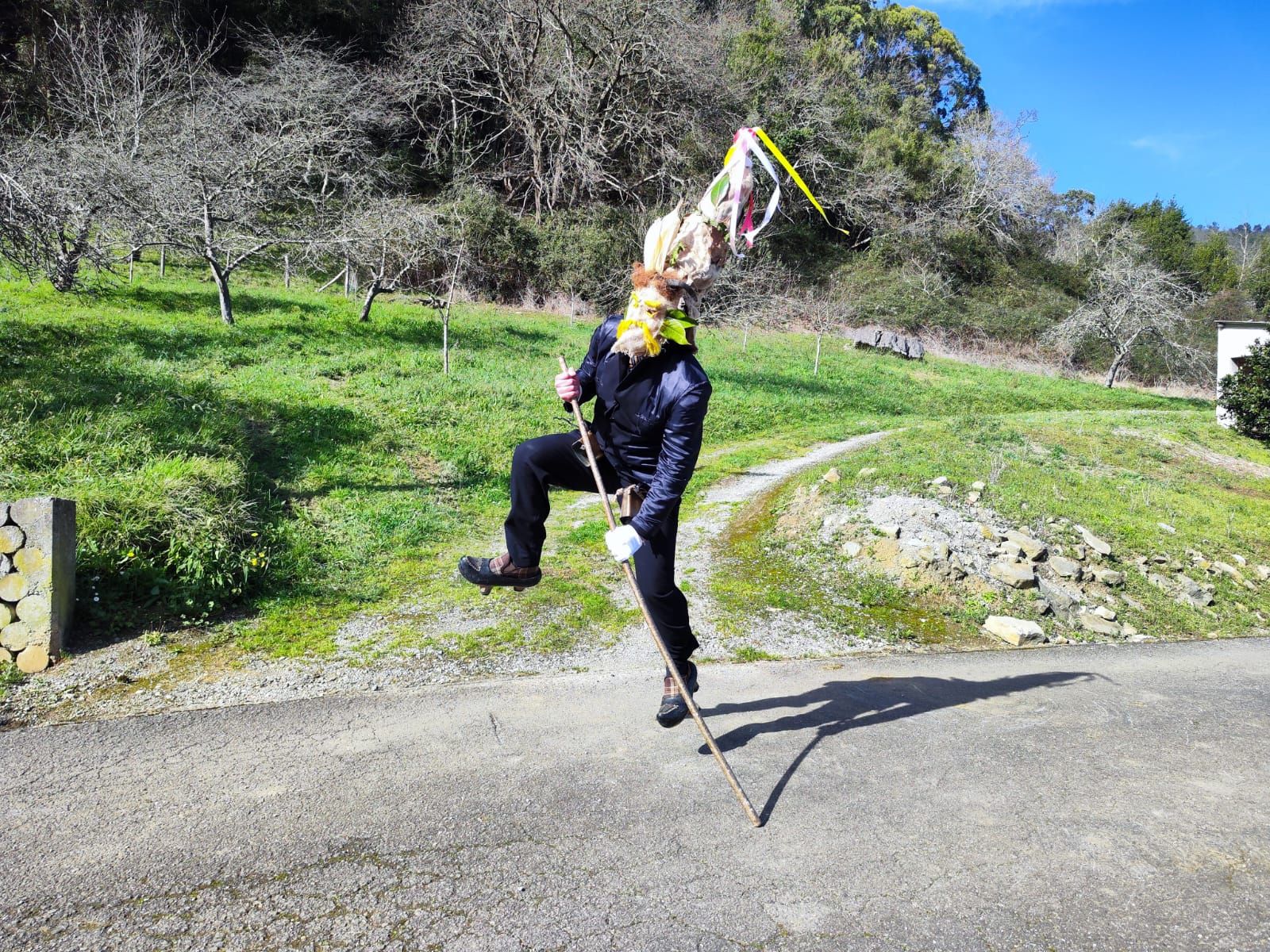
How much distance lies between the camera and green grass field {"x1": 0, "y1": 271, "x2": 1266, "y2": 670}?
234 inches

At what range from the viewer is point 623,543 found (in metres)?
3.74

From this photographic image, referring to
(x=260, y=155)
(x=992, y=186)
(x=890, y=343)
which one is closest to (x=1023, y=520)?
(x=260, y=155)

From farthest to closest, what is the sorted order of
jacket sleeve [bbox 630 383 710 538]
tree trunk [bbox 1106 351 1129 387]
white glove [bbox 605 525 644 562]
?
tree trunk [bbox 1106 351 1129 387] → jacket sleeve [bbox 630 383 710 538] → white glove [bbox 605 525 644 562]

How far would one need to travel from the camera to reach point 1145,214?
50656 mm

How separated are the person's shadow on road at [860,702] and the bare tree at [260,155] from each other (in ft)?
52.7

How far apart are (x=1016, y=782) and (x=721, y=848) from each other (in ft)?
5.41

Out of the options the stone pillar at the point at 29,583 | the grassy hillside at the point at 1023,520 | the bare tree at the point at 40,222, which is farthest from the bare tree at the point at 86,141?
the grassy hillside at the point at 1023,520

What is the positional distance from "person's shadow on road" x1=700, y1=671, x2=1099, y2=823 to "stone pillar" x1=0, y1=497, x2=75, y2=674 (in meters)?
4.25

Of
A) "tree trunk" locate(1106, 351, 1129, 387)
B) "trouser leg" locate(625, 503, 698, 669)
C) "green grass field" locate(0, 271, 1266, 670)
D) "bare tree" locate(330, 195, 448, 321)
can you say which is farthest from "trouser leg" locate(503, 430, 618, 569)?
"tree trunk" locate(1106, 351, 1129, 387)

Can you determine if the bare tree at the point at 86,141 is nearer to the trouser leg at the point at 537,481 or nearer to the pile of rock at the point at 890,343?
the trouser leg at the point at 537,481

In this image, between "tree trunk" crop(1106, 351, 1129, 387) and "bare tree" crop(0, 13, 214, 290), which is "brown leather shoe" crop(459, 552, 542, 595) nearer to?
"bare tree" crop(0, 13, 214, 290)

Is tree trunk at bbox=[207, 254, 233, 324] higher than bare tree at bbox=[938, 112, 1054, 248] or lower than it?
lower

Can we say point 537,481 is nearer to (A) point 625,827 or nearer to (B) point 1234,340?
(A) point 625,827

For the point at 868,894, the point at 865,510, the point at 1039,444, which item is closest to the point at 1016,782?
the point at 868,894
